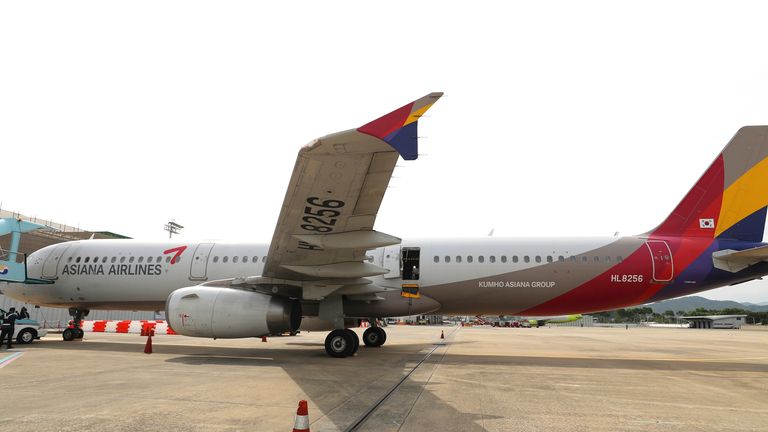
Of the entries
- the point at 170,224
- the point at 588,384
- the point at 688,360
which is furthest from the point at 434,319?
the point at 588,384

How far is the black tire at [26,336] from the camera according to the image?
14.4m

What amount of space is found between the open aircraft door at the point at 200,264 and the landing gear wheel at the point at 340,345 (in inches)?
197

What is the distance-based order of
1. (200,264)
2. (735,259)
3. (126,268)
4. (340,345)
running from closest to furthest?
1. (340,345)
2. (735,259)
3. (200,264)
4. (126,268)

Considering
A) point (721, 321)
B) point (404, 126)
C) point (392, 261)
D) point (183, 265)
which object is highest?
point (404, 126)

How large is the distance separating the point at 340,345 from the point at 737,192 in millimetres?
11590

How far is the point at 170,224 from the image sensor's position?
147 ft

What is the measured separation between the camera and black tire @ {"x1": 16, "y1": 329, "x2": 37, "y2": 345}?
14.4 metres

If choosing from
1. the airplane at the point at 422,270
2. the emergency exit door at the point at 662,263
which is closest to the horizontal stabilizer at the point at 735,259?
the airplane at the point at 422,270

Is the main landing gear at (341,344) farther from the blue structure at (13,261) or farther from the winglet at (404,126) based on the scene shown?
the blue structure at (13,261)

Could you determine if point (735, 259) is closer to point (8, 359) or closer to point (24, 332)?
point (8, 359)

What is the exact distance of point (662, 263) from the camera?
12.1 m

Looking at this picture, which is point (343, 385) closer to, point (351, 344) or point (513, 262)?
point (351, 344)

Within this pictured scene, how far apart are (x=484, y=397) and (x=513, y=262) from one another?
6.56 meters

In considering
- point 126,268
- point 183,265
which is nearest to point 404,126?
point 183,265
